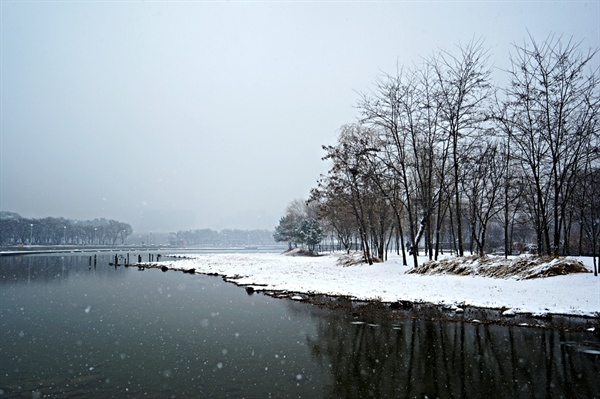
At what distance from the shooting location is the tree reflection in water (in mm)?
7578

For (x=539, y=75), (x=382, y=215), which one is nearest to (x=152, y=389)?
(x=539, y=75)

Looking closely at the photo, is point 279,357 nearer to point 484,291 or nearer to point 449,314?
point 449,314

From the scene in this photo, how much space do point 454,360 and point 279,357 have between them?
4.38m

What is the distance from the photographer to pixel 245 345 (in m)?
11.5

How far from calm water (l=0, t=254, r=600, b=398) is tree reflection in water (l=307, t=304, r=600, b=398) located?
0.03 m

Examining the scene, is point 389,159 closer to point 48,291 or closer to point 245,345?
point 245,345

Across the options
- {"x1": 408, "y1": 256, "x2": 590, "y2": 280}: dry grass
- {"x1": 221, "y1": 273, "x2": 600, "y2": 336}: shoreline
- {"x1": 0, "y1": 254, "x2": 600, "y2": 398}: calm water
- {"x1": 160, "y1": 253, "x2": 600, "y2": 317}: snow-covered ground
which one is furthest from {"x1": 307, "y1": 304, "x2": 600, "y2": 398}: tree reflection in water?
{"x1": 408, "y1": 256, "x2": 590, "y2": 280}: dry grass

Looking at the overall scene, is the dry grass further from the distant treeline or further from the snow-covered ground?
the distant treeline

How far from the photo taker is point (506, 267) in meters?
20.8

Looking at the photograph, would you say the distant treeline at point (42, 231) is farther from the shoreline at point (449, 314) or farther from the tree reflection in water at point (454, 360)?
the tree reflection in water at point (454, 360)

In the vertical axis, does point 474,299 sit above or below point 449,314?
above

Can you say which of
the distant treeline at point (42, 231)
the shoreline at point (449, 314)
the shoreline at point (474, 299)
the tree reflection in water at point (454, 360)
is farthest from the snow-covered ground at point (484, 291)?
the distant treeline at point (42, 231)

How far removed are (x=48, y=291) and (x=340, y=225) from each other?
140 ft

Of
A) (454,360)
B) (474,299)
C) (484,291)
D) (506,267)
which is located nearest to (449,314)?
(474,299)
